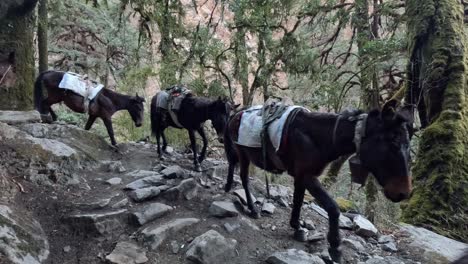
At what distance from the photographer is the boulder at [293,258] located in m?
4.28

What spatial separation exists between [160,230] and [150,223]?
0.94ft

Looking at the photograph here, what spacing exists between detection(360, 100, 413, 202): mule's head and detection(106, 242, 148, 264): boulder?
2503 mm

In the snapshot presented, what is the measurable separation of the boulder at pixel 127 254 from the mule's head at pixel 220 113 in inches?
123

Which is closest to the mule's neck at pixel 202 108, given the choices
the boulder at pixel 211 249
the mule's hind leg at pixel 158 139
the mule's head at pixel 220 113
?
the mule's head at pixel 220 113

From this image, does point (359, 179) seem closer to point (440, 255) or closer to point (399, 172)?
point (399, 172)

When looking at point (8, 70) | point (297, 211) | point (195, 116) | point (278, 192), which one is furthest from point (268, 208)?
point (8, 70)

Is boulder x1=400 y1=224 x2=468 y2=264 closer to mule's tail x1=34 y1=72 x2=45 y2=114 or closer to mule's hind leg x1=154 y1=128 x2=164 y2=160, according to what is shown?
mule's hind leg x1=154 y1=128 x2=164 y2=160

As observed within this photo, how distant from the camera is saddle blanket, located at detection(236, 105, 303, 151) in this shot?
4.79m

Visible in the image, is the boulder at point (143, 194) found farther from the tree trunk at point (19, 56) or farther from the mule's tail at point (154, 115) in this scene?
the tree trunk at point (19, 56)

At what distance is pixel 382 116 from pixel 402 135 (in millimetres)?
248

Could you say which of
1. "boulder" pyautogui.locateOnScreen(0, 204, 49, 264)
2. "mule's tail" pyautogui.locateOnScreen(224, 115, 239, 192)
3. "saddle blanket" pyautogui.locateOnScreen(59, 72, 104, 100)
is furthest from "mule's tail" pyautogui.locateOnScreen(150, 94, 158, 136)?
"boulder" pyautogui.locateOnScreen(0, 204, 49, 264)

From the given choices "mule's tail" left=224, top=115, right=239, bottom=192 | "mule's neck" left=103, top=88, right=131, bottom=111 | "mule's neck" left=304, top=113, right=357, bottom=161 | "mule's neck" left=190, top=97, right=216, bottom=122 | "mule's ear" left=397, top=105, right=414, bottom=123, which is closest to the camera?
"mule's ear" left=397, top=105, right=414, bottom=123

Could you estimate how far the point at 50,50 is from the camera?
1591cm

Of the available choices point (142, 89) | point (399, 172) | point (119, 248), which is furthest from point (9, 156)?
point (142, 89)
